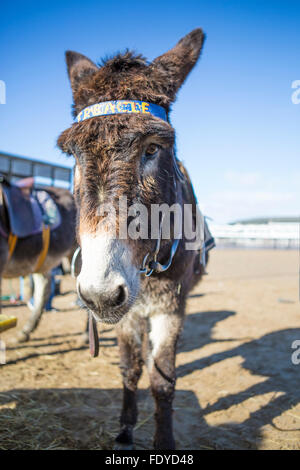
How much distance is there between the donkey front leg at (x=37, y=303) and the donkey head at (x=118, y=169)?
3811mm

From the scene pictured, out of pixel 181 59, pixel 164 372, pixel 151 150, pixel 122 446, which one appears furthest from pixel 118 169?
pixel 122 446

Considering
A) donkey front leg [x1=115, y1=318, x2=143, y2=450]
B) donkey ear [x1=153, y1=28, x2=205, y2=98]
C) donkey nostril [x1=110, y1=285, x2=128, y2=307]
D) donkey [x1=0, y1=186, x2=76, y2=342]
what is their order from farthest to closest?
donkey [x1=0, y1=186, x2=76, y2=342] → donkey front leg [x1=115, y1=318, x2=143, y2=450] → donkey ear [x1=153, y1=28, x2=205, y2=98] → donkey nostril [x1=110, y1=285, x2=128, y2=307]

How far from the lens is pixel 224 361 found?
4.05 m

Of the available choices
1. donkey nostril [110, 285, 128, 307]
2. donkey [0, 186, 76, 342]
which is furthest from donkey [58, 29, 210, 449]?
donkey [0, 186, 76, 342]

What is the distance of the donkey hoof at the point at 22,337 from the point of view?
4.71 meters

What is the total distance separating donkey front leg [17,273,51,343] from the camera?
478 cm

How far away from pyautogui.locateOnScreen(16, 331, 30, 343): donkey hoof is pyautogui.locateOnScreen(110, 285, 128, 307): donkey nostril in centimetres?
419

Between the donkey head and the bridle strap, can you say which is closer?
the donkey head

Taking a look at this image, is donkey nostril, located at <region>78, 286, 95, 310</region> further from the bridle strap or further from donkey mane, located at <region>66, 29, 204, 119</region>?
donkey mane, located at <region>66, 29, 204, 119</region>

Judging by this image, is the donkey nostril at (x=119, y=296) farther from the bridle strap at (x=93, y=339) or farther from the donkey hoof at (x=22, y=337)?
the donkey hoof at (x=22, y=337)

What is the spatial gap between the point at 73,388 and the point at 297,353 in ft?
9.84

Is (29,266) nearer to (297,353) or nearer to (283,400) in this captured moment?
(283,400)

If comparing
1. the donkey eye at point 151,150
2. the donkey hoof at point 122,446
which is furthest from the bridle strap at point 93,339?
the donkey eye at point 151,150
